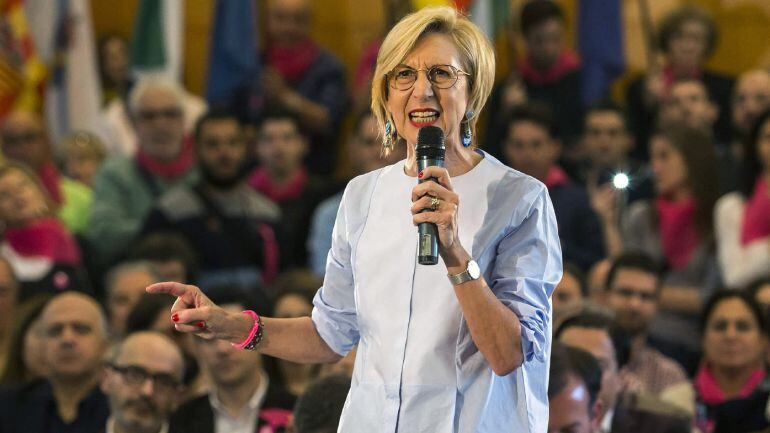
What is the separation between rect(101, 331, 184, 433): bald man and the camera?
4.78m

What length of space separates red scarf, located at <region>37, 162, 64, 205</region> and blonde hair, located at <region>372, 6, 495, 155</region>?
4899mm

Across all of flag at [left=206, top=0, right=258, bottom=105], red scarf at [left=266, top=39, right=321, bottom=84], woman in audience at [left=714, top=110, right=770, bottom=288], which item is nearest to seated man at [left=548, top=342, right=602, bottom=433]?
woman in audience at [left=714, top=110, right=770, bottom=288]

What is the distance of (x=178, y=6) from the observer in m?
8.84

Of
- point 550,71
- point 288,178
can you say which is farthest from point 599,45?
point 288,178

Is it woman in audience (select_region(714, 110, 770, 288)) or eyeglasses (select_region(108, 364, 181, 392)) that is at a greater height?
woman in audience (select_region(714, 110, 770, 288))

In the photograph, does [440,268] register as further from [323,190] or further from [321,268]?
[323,190]

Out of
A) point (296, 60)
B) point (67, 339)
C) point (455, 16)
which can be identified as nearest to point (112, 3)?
point (296, 60)

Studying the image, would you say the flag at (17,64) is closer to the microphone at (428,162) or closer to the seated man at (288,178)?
Result: the seated man at (288,178)

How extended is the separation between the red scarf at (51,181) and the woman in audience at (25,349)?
185cm

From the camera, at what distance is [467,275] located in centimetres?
256

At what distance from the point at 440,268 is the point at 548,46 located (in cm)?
507

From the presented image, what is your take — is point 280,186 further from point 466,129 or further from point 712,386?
point 466,129

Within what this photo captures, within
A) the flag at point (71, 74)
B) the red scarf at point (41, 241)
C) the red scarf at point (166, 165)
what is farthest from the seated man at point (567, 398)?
the flag at point (71, 74)

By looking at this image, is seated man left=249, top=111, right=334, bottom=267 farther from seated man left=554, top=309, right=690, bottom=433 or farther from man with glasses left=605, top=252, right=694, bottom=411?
seated man left=554, top=309, right=690, bottom=433
